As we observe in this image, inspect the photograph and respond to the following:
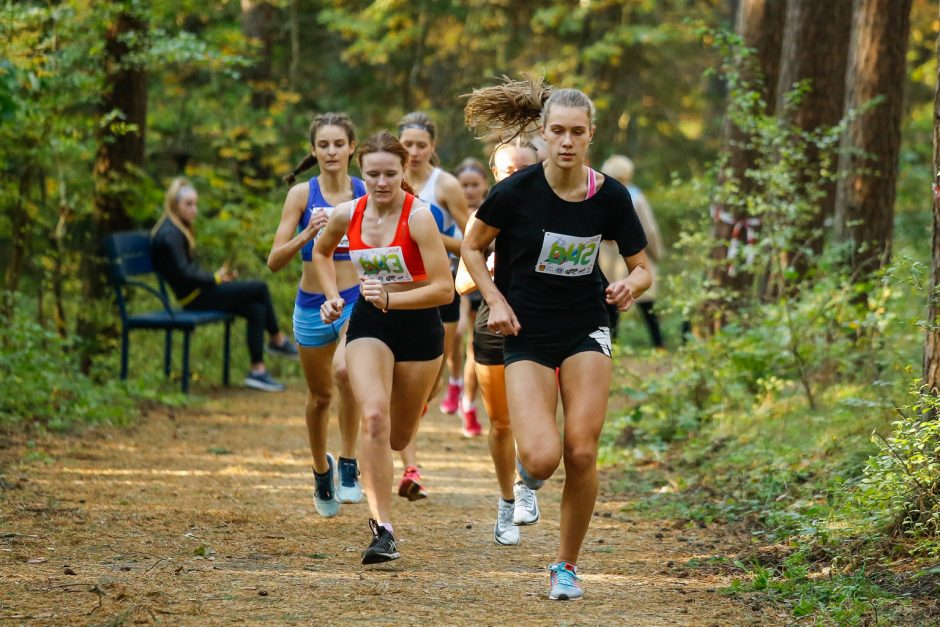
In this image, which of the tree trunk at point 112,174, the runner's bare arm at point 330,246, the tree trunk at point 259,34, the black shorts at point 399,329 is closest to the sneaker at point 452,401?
the tree trunk at point 112,174

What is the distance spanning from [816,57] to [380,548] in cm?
762

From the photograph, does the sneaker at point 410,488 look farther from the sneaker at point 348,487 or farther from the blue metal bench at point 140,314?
the blue metal bench at point 140,314

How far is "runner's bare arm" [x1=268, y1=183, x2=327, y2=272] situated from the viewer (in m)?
6.84

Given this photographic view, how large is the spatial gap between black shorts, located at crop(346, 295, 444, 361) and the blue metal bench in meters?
6.34

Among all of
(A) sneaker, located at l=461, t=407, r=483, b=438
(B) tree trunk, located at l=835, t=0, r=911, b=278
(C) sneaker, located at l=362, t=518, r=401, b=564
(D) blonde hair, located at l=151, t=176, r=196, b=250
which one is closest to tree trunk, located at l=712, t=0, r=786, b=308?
(B) tree trunk, located at l=835, t=0, r=911, b=278

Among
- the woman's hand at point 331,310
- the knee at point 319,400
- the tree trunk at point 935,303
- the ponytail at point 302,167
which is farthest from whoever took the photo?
the ponytail at point 302,167

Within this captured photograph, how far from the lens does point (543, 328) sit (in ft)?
18.0

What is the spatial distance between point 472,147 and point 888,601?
1641 cm

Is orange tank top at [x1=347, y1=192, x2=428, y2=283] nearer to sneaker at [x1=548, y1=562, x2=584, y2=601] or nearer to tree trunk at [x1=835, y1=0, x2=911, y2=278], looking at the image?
sneaker at [x1=548, y1=562, x2=584, y2=601]

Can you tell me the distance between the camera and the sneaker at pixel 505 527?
6.71m

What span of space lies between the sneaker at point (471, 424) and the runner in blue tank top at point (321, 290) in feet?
11.0

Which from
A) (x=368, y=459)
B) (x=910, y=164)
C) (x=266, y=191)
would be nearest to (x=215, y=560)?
(x=368, y=459)

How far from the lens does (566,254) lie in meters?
5.48

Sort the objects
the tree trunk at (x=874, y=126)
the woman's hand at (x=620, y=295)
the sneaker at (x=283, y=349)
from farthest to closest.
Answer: the sneaker at (x=283, y=349)
the tree trunk at (x=874, y=126)
the woman's hand at (x=620, y=295)
